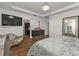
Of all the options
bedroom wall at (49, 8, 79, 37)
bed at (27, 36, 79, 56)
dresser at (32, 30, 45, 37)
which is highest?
bedroom wall at (49, 8, 79, 37)

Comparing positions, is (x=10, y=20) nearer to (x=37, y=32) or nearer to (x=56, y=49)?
(x=37, y=32)

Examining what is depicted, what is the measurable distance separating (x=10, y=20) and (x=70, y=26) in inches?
78.5

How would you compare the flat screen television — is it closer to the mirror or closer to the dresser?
the dresser

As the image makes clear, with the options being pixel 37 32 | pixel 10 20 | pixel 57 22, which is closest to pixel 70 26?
pixel 57 22

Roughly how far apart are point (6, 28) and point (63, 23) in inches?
82.7

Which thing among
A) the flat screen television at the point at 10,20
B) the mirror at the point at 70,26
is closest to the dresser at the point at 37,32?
the flat screen television at the point at 10,20

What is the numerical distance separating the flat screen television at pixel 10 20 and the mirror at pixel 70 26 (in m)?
1.68

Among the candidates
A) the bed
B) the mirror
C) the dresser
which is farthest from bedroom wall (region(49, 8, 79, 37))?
the bed

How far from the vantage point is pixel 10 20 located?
7.57 ft

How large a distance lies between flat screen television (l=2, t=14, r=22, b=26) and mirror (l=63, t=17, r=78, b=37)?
5.53ft

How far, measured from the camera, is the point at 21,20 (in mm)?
2180

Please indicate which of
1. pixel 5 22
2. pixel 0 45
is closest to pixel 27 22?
pixel 5 22

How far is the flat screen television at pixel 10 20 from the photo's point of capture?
217 centimetres

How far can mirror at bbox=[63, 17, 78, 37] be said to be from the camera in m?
2.63
